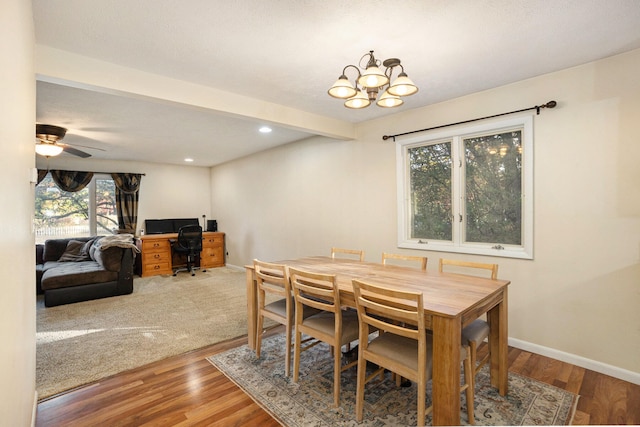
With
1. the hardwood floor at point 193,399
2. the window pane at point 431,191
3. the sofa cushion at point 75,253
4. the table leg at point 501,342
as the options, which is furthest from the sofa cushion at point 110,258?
the table leg at point 501,342

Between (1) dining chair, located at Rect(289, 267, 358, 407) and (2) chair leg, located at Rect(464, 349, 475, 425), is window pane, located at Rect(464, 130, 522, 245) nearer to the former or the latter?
(2) chair leg, located at Rect(464, 349, 475, 425)

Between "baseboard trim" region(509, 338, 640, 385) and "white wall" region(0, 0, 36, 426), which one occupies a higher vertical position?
"white wall" region(0, 0, 36, 426)

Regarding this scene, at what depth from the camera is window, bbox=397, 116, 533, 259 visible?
280 cm

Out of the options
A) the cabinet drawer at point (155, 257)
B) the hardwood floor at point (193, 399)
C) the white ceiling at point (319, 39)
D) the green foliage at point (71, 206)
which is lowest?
the hardwood floor at point (193, 399)

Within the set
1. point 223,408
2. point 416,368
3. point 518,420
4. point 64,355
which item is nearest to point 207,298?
point 64,355

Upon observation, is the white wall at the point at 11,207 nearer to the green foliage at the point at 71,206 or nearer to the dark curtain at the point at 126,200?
the dark curtain at the point at 126,200

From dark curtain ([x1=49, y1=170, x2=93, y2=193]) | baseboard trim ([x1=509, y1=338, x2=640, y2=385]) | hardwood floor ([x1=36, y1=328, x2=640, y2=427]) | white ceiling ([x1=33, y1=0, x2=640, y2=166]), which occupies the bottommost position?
hardwood floor ([x1=36, y1=328, x2=640, y2=427])

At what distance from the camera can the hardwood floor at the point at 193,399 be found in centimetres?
189

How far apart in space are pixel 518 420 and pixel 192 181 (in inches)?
281

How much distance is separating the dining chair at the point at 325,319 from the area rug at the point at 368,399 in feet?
0.43

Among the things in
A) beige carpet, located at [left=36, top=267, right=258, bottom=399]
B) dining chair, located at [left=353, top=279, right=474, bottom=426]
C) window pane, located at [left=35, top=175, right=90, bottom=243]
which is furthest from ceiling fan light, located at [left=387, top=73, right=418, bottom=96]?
window pane, located at [left=35, top=175, right=90, bottom=243]

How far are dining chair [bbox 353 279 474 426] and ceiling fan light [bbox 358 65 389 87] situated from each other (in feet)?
3.91

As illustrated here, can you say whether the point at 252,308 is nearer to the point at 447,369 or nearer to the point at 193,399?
the point at 193,399

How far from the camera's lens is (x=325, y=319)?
2268mm
